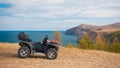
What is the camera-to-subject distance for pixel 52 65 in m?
12.6

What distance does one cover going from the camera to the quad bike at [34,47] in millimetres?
14508

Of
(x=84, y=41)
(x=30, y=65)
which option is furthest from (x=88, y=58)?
(x=84, y=41)

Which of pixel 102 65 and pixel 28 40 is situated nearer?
pixel 102 65

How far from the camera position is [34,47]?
14.7 m

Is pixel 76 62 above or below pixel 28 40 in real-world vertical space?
below

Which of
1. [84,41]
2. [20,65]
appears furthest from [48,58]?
[84,41]

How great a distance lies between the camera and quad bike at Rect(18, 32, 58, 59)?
47.6ft

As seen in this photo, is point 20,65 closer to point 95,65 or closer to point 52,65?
point 52,65

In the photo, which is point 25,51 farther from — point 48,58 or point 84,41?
point 84,41

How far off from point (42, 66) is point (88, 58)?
4078 millimetres

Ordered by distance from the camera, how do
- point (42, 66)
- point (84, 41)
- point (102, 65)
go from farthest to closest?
point (84, 41) → point (102, 65) → point (42, 66)

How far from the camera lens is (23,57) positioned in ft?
47.7

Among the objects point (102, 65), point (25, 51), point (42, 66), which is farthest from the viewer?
point (25, 51)

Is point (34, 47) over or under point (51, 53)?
over
